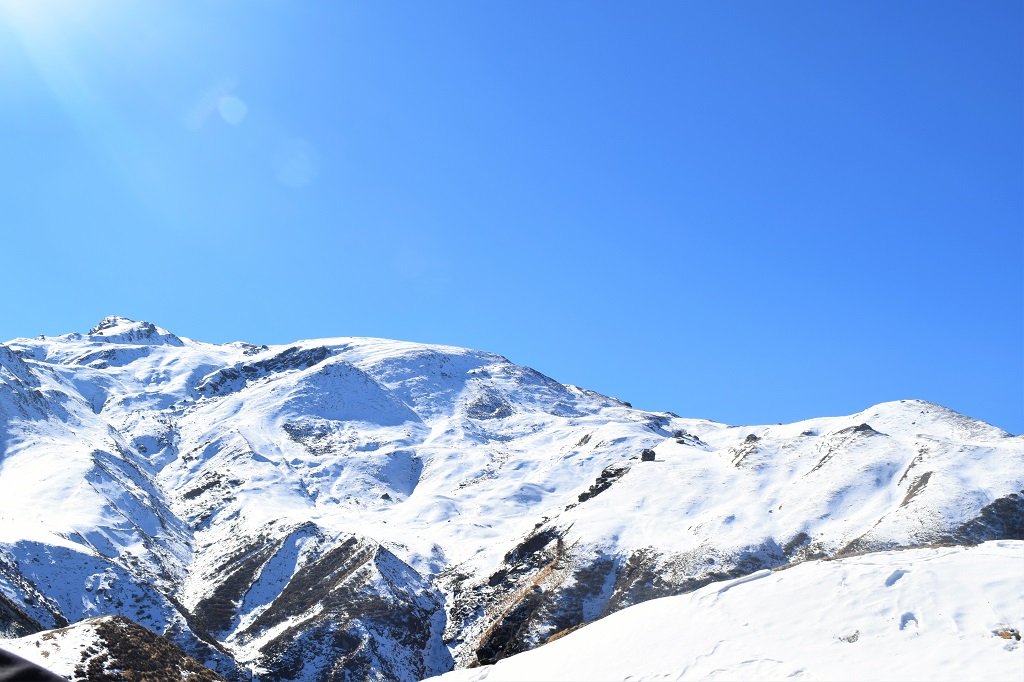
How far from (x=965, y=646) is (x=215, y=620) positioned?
7728 centimetres

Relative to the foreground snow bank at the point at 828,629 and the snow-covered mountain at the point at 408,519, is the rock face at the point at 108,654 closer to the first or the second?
the foreground snow bank at the point at 828,629

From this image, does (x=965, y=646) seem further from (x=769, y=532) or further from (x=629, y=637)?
(x=769, y=532)

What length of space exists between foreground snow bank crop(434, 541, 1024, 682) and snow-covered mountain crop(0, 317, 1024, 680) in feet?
134

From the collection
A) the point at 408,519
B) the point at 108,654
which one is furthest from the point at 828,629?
the point at 408,519

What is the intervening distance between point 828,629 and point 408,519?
97.2m

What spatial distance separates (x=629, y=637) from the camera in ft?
58.3

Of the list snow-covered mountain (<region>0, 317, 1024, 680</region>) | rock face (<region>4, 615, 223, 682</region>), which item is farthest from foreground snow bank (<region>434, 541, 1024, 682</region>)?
snow-covered mountain (<region>0, 317, 1024, 680</region>)

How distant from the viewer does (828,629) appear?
15.8m

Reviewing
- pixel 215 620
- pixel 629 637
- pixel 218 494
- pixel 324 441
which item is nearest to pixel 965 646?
pixel 629 637

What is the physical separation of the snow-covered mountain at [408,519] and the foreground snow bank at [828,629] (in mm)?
40820

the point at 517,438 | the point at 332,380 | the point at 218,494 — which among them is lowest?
the point at 218,494

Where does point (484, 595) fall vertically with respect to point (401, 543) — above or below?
below

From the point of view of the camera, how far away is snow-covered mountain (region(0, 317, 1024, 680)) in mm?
66875

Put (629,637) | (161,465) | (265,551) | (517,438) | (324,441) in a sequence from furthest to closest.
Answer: (517,438) < (324,441) < (161,465) < (265,551) < (629,637)
